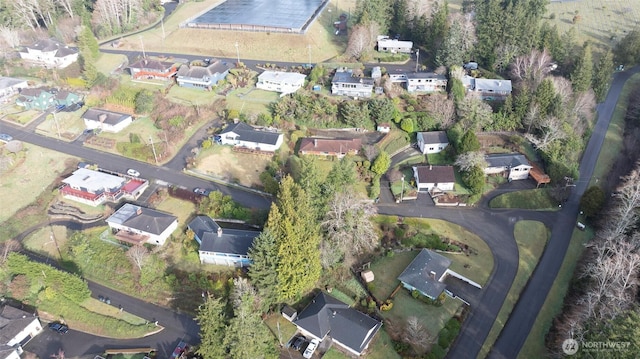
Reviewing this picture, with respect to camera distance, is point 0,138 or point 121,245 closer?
point 121,245

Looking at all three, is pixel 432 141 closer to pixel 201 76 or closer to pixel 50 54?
pixel 201 76

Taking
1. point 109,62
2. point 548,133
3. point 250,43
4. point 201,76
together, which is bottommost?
point 548,133

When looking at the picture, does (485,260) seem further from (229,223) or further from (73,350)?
(73,350)

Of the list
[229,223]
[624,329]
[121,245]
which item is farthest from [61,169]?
[624,329]

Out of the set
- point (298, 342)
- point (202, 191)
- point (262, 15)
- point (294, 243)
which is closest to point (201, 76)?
point (202, 191)

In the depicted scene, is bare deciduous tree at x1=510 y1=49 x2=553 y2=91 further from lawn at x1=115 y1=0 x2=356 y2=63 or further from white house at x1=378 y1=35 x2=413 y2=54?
lawn at x1=115 y1=0 x2=356 y2=63
